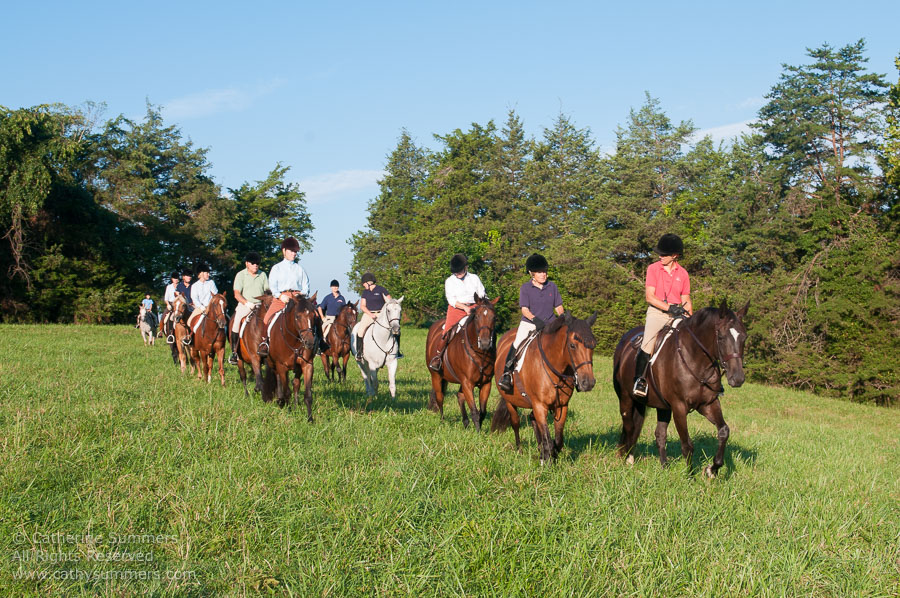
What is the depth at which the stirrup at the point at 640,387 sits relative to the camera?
27.4ft

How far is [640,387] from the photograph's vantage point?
27.5 feet

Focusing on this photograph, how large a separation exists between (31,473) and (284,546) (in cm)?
283

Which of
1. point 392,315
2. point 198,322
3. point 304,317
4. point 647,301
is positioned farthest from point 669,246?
point 198,322

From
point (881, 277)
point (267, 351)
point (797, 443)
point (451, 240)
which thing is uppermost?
point (451, 240)

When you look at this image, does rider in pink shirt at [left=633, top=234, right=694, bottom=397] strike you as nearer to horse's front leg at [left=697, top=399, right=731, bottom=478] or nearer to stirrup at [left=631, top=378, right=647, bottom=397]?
stirrup at [left=631, top=378, right=647, bottom=397]

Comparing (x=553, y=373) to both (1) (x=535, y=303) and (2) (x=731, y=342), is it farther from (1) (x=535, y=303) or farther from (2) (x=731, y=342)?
(2) (x=731, y=342)

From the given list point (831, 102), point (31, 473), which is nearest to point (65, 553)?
point (31, 473)

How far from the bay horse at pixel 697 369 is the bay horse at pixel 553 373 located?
121cm

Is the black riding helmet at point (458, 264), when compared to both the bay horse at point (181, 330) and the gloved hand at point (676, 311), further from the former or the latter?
the bay horse at point (181, 330)

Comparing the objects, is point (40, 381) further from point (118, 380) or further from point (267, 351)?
point (267, 351)

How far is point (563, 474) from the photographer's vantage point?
22.2ft

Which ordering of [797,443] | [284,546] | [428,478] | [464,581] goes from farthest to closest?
[797,443]
[428,478]
[284,546]
[464,581]

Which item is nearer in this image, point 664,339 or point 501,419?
point 664,339

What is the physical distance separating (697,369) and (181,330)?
12.9 metres
